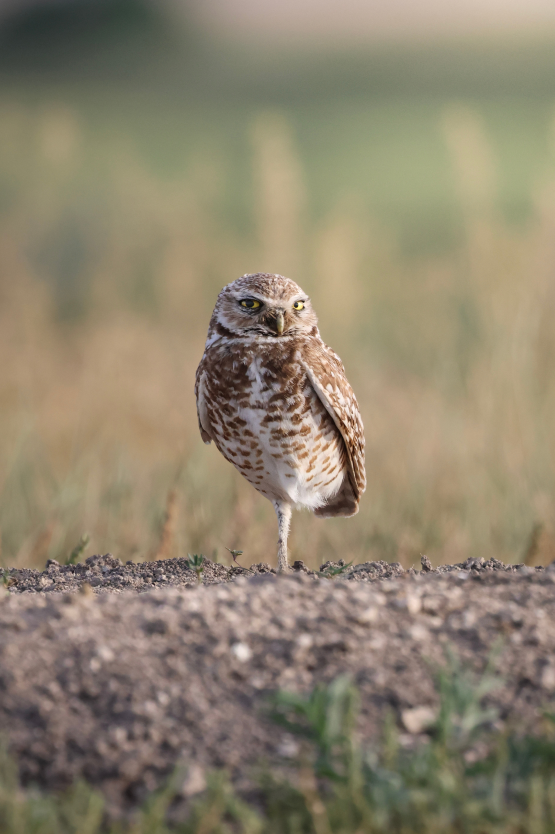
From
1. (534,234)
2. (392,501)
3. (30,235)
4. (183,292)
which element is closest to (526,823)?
(392,501)

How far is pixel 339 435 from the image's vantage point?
3.99 m

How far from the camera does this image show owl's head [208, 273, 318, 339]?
378cm

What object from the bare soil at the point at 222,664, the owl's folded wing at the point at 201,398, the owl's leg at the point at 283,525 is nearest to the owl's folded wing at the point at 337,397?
the owl's leg at the point at 283,525

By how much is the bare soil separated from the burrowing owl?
1126 mm

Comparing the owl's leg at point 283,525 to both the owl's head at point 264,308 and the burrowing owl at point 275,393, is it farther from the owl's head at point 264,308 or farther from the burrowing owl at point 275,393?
the owl's head at point 264,308

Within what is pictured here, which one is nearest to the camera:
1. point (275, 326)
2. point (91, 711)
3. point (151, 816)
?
point (151, 816)

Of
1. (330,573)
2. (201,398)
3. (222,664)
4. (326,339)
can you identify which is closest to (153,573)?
(330,573)

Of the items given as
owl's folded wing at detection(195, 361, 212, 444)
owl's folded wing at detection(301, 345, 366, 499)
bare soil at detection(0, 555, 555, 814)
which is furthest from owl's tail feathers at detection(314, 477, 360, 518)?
bare soil at detection(0, 555, 555, 814)

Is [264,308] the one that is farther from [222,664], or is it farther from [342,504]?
[222,664]

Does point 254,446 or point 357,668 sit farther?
point 254,446

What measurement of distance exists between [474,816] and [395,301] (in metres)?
9.02

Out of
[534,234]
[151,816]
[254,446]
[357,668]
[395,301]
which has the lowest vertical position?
[151,816]

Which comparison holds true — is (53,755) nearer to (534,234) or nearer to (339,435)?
(339,435)

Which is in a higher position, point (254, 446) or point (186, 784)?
point (254, 446)
